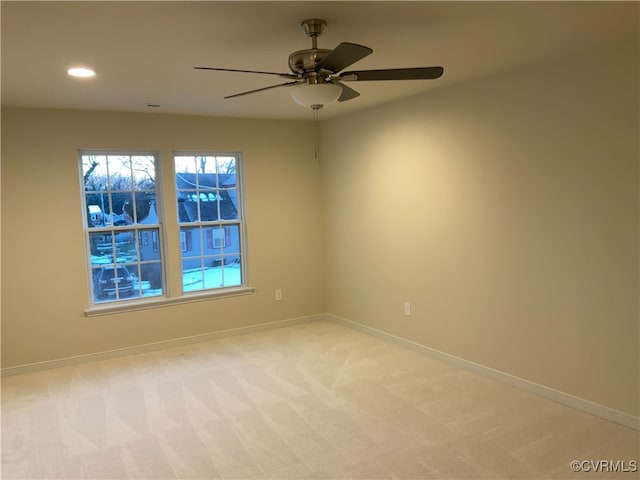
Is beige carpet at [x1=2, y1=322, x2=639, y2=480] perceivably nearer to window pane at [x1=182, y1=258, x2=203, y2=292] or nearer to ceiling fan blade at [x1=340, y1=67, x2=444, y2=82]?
window pane at [x1=182, y1=258, x2=203, y2=292]

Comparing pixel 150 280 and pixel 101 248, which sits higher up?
pixel 101 248

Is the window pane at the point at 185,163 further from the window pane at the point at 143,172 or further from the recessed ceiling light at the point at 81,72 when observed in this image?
the recessed ceiling light at the point at 81,72

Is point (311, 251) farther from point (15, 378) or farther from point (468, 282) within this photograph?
point (15, 378)

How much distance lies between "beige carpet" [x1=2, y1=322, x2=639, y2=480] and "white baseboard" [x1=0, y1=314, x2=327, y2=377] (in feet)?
0.33

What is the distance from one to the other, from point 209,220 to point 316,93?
3.09m

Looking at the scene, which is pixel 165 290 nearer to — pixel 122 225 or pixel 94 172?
pixel 122 225

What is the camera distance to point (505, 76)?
11.4 ft

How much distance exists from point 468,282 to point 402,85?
5.49 ft

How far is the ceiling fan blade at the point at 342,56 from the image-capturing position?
1.97 meters

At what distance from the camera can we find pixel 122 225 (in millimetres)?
4723

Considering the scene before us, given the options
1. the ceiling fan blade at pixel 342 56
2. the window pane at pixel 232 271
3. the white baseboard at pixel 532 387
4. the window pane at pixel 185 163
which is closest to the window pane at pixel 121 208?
the window pane at pixel 185 163

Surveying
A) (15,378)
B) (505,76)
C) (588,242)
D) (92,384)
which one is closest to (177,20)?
(505,76)

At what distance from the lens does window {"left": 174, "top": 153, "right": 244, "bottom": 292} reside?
5.02 meters

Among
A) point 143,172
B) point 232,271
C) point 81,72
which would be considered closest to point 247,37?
point 81,72
